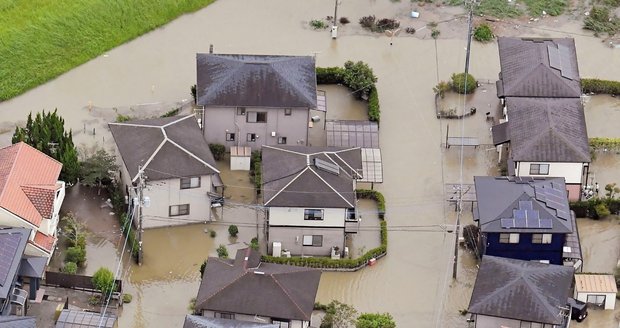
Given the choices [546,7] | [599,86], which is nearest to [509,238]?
[599,86]

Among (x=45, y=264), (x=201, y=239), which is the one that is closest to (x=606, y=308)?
(x=201, y=239)

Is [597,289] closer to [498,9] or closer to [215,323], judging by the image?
[215,323]

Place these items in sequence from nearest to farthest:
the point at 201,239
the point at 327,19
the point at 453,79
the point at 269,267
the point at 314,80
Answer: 1. the point at 269,267
2. the point at 201,239
3. the point at 314,80
4. the point at 453,79
5. the point at 327,19

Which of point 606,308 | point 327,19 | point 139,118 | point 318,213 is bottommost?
point 606,308

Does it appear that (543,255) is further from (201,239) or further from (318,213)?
(201,239)

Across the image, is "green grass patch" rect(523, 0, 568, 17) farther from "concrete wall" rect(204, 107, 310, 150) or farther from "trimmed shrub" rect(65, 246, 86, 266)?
"trimmed shrub" rect(65, 246, 86, 266)

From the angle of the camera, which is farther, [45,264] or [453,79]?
[453,79]
